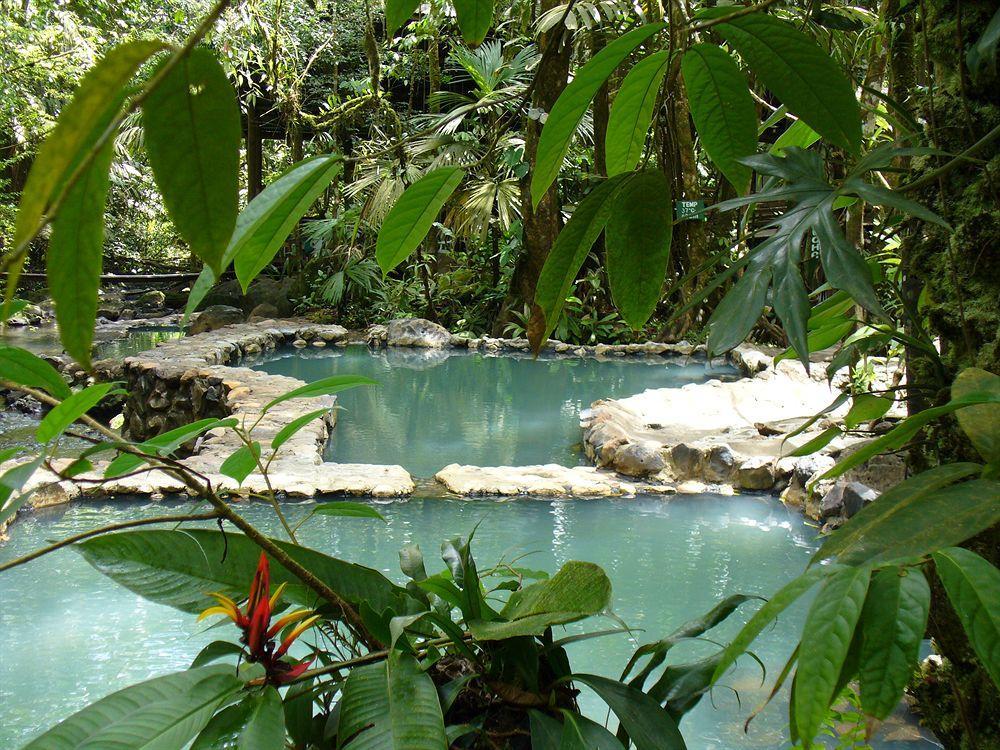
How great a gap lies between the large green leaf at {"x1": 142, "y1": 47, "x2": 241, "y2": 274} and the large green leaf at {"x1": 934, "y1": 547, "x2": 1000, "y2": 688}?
388 mm

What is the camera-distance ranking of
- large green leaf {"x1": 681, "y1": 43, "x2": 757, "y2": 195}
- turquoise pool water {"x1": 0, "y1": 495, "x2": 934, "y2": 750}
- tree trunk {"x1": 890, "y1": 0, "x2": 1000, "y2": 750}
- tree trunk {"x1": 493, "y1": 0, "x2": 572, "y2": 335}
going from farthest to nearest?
turquoise pool water {"x1": 0, "y1": 495, "x2": 934, "y2": 750}, tree trunk {"x1": 890, "y1": 0, "x2": 1000, "y2": 750}, tree trunk {"x1": 493, "y1": 0, "x2": 572, "y2": 335}, large green leaf {"x1": 681, "y1": 43, "x2": 757, "y2": 195}

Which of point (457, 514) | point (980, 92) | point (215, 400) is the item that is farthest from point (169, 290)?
point (980, 92)

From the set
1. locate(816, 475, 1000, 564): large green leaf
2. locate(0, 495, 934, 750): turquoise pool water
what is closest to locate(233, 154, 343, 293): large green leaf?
locate(816, 475, 1000, 564): large green leaf

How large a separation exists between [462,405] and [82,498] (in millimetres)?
3078

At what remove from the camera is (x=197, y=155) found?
22 cm

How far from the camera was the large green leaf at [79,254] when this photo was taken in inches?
8.3

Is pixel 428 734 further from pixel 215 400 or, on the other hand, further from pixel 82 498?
pixel 215 400

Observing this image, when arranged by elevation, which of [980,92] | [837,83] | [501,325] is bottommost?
[501,325]

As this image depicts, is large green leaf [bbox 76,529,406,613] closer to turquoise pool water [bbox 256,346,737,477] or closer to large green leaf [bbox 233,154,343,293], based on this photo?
large green leaf [bbox 233,154,343,293]

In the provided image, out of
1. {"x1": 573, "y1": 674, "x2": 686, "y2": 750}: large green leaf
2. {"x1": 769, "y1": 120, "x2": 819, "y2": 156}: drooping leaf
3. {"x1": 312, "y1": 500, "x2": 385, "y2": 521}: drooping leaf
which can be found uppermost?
{"x1": 769, "y1": 120, "x2": 819, "y2": 156}: drooping leaf

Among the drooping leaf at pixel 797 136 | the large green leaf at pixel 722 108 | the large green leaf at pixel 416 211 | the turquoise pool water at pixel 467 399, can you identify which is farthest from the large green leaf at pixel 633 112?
the turquoise pool water at pixel 467 399

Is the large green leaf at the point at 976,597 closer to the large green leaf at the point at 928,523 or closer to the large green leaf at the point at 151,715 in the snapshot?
the large green leaf at the point at 928,523

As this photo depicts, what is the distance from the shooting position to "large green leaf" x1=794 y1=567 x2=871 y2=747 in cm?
38

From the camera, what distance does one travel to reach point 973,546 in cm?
83
